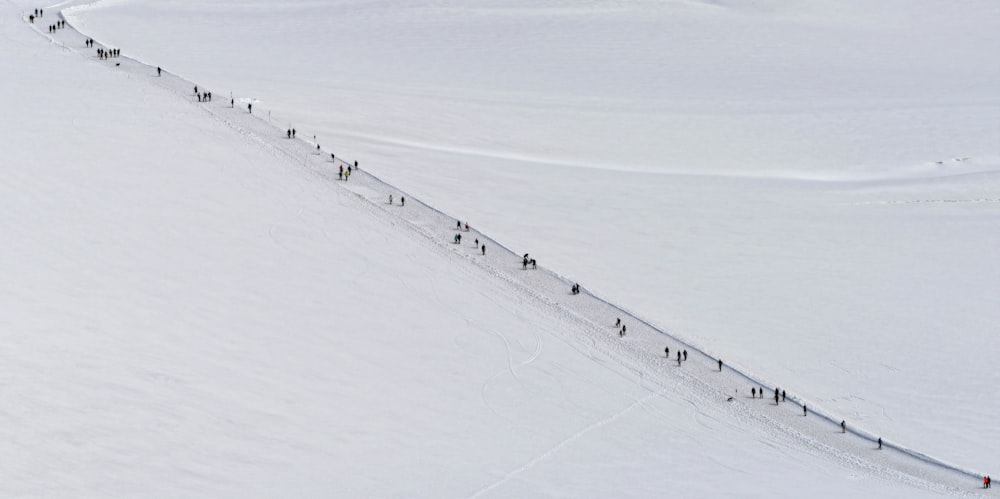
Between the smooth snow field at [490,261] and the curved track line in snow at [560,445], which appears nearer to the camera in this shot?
the curved track line in snow at [560,445]

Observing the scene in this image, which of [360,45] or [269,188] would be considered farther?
[360,45]

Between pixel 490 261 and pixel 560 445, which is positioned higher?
pixel 490 261

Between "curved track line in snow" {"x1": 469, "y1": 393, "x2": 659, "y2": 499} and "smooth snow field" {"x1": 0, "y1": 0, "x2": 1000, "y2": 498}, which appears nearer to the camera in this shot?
"curved track line in snow" {"x1": 469, "y1": 393, "x2": 659, "y2": 499}

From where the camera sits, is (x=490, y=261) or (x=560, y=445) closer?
(x=560, y=445)

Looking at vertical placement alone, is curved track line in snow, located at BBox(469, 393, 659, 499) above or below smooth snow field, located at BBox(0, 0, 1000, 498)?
below

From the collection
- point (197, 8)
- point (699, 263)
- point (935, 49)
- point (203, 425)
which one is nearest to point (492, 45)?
point (197, 8)

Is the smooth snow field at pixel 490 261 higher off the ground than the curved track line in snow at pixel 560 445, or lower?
higher

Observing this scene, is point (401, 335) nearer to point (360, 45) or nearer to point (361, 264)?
point (361, 264)

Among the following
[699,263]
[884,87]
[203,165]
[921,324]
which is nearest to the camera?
[921,324]
